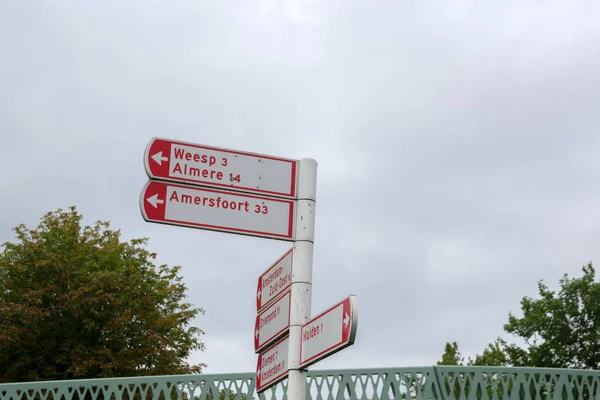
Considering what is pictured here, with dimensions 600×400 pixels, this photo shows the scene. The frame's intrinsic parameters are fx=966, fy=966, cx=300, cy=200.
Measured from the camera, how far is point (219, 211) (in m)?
5.95

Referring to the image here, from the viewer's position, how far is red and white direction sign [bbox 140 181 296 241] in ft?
19.3

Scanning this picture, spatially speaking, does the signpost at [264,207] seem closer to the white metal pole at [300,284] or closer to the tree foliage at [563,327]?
the white metal pole at [300,284]

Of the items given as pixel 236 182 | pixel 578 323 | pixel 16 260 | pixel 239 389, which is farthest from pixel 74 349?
Answer: pixel 236 182

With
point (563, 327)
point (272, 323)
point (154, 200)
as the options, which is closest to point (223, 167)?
point (154, 200)

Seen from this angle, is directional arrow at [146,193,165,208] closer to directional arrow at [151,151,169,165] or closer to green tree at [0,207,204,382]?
directional arrow at [151,151,169,165]

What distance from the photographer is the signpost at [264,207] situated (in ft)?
19.0

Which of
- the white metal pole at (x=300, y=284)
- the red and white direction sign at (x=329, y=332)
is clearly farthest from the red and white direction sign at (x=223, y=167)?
the red and white direction sign at (x=329, y=332)

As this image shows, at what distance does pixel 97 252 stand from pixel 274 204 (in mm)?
34060

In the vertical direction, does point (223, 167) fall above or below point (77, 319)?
below

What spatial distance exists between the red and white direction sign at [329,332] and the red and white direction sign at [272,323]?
A: 0.20 m

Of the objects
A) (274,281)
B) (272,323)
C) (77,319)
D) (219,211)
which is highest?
(77,319)

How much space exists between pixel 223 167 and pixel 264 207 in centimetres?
38

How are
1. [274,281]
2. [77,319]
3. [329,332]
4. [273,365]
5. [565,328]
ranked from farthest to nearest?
1. [565,328]
2. [77,319]
3. [274,281]
4. [273,365]
5. [329,332]

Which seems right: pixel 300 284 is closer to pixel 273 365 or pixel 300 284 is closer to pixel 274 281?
pixel 274 281
